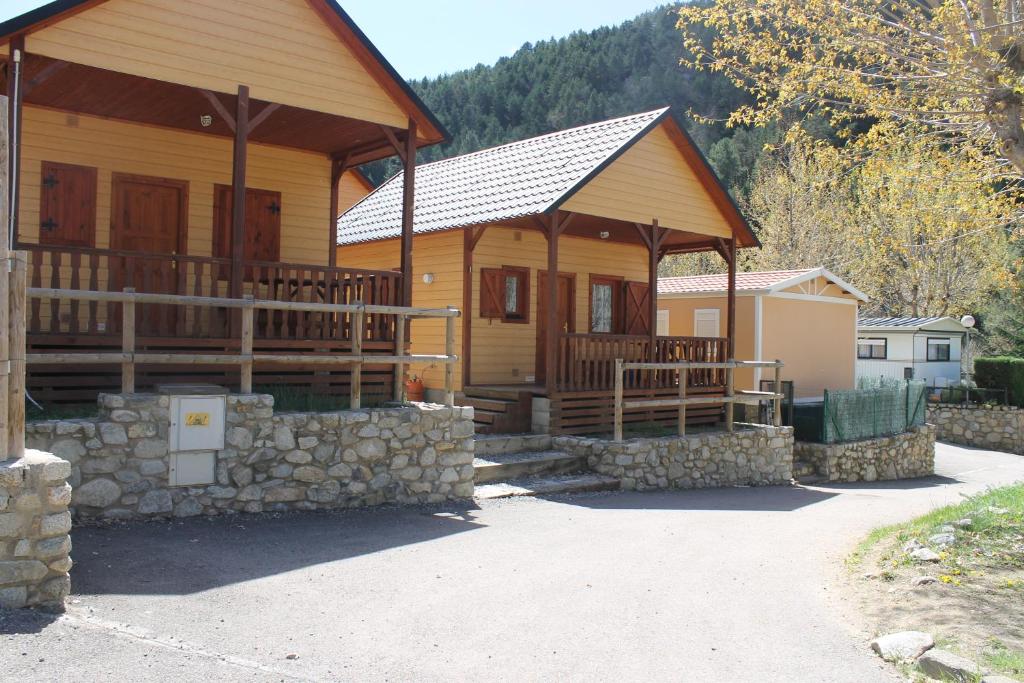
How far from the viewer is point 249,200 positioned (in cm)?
1343

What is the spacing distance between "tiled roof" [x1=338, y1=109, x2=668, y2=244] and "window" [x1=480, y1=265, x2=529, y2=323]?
1.40 m

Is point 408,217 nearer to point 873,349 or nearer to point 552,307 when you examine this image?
point 552,307

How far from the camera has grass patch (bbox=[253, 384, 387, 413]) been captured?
9884 mm

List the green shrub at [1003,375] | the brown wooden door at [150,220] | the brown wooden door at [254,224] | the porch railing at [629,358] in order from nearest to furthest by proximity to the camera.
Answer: the brown wooden door at [150,220] → the brown wooden door at [254,224] → the porch railing at [629,358] → the green shrub at [1003,375]

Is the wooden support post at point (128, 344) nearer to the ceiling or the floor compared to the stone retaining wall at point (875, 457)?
nearer to the ceiling

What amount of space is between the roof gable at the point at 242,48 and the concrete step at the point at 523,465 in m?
4.76

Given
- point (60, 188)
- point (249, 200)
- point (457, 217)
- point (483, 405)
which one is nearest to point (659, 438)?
point (483, 405)

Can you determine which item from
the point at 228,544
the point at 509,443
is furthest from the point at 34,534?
the point at 509,443

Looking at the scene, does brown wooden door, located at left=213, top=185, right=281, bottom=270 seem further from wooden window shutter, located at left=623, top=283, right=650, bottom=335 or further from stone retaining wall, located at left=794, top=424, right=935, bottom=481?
stone retaining wall, located at left=794, top=424, right=935, bottom=481

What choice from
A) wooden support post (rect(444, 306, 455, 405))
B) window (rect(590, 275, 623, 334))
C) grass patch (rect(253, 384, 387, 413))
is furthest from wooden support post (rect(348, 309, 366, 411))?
window (rect(590, 275, 623, 334))

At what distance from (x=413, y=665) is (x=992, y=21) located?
898cm

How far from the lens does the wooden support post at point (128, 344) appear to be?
8.20 meters

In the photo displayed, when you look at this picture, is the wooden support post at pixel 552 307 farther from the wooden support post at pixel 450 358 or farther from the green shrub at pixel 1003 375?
the green shrub at pixel 1003 375

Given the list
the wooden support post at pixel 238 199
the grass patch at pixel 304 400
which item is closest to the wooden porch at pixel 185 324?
the wooden support post at pixel 238 199
